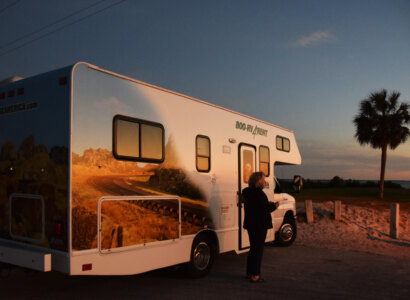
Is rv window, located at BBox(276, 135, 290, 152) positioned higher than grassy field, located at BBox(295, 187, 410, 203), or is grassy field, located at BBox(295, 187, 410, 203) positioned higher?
rv window, located at BBox(276, 135, 290, 152)

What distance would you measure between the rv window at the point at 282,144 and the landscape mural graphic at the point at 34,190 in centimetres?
546

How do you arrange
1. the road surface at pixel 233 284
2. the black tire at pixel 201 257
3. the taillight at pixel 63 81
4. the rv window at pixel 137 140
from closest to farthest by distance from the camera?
1. the taillight at pixel 63 81
2. the rv window at pixel 137 140
3. the road surface at pixel 233 284
4. the black tire at pixel 201 257

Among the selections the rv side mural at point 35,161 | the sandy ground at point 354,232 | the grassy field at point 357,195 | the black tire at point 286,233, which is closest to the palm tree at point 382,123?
the grassy field at point 357,195

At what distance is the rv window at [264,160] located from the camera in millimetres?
8512

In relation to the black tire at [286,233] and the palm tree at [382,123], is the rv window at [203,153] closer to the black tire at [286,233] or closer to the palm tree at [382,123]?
the black tire at [286,233]

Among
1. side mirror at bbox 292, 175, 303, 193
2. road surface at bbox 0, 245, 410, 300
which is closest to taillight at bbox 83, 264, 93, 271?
road surface at bbox 0, 245, 410, 300

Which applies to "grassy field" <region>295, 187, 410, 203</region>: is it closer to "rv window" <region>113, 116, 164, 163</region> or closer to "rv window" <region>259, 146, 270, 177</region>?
"rv window" <region>259, 146, 270, 177</region>

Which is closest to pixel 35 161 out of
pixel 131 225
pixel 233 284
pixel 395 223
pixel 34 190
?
pixel 34 190

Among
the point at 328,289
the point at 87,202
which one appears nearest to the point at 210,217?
the point at 328,289

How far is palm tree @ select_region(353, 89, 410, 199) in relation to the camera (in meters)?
27.0

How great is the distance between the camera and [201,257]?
6.85 metres

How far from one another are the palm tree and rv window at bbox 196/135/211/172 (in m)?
22.4

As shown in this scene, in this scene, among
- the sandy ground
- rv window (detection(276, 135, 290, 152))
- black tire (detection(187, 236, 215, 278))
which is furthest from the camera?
the sandy ground

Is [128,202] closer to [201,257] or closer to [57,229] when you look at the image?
[57,229]
